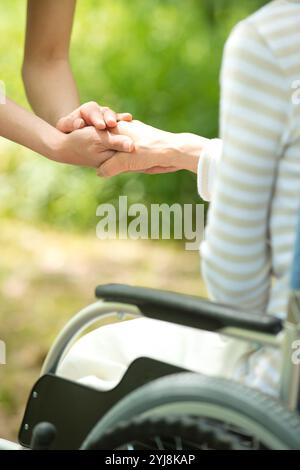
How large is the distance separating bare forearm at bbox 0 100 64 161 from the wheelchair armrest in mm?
865

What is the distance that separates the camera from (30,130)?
2.51 meters

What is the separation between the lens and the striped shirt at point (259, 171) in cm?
155

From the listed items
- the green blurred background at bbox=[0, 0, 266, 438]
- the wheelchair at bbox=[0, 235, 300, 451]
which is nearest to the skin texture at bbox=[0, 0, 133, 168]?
the wheelchair at bbox=[0, 235, 300, 451]

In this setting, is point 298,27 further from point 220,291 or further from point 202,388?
point 202,388

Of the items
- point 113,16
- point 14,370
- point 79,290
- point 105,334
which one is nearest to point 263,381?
point 105,334

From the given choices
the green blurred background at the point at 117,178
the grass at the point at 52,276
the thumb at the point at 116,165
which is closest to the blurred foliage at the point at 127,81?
the green blurred background at the point at 117,178

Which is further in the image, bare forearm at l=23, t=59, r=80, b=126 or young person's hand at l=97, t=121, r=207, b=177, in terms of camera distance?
bare forearm at l=23, t=59, r=80, b=126

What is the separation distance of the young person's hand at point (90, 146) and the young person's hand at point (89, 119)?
18mm

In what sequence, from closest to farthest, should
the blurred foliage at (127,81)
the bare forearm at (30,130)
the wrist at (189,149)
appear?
the wrist at (189,149) < the bare forearm at (30,130) < the blurred foliage at (127,81)

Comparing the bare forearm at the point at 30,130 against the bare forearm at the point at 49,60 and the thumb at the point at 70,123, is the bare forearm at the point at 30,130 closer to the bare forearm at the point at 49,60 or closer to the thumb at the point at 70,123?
the thumb at the point at 70,123

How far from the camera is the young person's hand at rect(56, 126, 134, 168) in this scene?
8.05ft

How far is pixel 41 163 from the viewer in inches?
216

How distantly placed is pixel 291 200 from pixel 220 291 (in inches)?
7.2

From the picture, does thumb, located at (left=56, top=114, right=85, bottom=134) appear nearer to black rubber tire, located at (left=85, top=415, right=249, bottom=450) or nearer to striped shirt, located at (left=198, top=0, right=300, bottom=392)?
striped shirt, located at (left=198, top=0, right=300, bottom=392)
